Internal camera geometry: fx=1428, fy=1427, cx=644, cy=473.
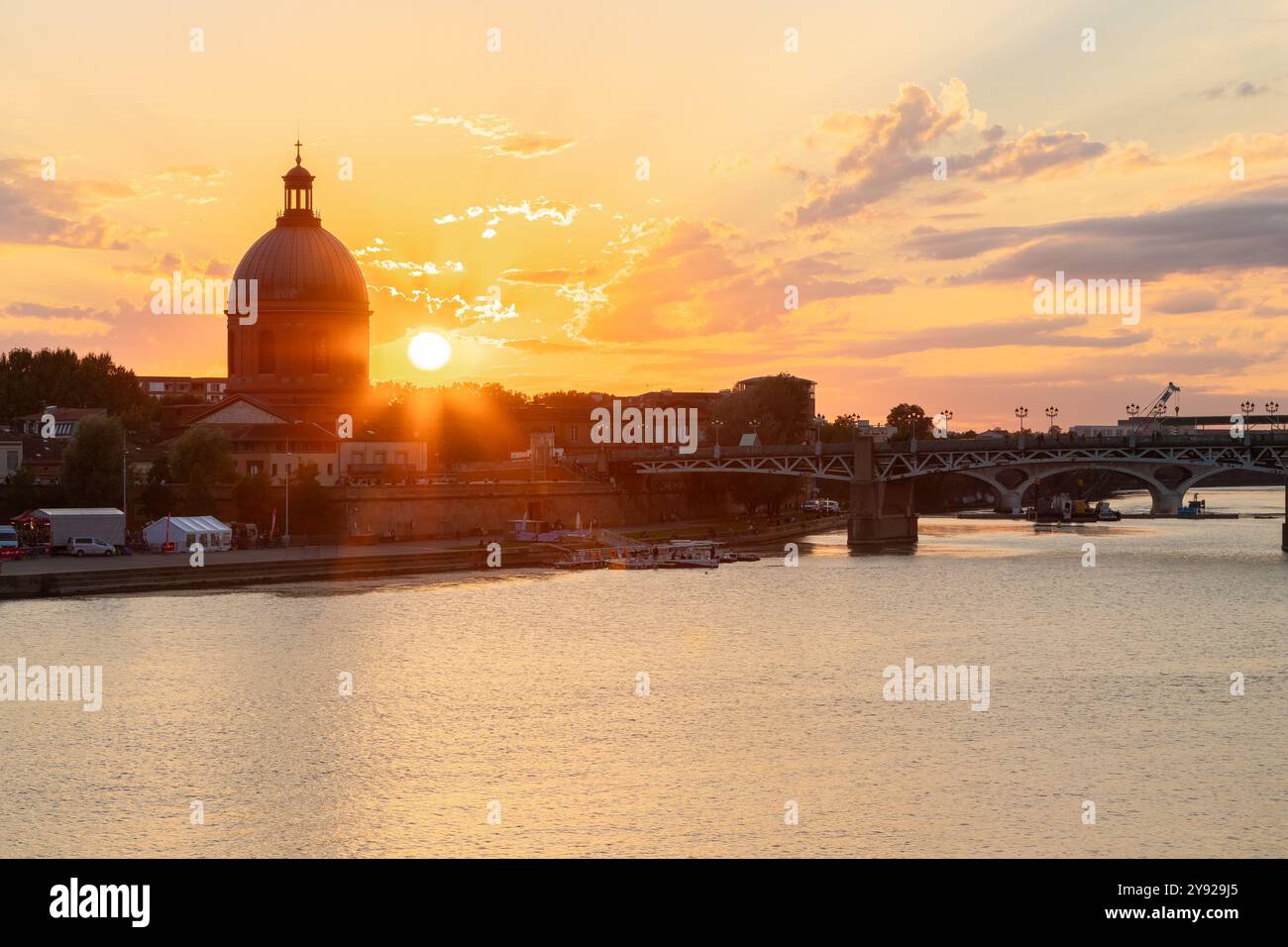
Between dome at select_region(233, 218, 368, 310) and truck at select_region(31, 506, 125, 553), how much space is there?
3443 centimetres

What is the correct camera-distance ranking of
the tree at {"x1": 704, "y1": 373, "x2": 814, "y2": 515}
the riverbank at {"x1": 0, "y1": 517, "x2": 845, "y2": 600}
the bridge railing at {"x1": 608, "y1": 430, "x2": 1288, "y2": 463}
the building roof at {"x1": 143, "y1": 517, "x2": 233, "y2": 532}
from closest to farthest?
the riverbank at {"x1": 0, "y1": 517, "x2": 845, "y2": 600}
the building roof at {"x1": 143, "y1": 517, "x2": 233, "y2": 532}
the bridge railing at {"x1": 608, "y1": 430, "x2": 1288, "y2": 463}
the tree at {"x1": 704, "y1": 373, "x2": 814, "y2": 515}

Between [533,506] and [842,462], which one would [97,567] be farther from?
[842,462]

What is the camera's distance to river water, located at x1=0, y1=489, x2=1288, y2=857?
70.2ft

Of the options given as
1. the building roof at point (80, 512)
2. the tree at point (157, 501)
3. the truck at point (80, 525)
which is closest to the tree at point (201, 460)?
the tree at point (157, 501)

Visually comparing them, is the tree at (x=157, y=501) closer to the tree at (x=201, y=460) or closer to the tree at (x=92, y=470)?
the tree at (x=201, y=460)

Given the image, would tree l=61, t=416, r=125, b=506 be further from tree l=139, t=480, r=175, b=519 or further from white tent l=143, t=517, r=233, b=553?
white tent l=143, t=517, r=233, b=553

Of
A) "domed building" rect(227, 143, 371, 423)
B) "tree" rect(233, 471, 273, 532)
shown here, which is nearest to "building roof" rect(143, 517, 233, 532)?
"tree" rect(233, 471, 273, 532)

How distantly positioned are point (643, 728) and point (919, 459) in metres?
66.1

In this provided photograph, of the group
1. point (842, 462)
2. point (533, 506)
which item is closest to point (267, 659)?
point (533, 506)

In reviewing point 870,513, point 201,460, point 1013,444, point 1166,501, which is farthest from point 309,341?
point 1166,501

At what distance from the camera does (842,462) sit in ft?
305
